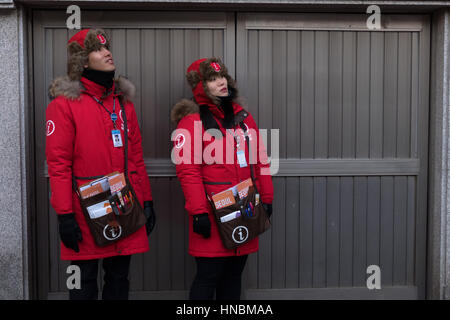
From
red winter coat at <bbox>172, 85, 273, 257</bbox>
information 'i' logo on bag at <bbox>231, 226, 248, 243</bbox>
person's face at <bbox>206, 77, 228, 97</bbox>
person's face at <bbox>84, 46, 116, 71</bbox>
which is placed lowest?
information 'i' logo on bag at <bbox>231, 226, 248, 243</bbox>

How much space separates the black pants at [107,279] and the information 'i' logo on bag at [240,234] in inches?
28.1

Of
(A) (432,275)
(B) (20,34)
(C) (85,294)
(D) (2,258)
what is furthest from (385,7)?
(D) (2,258)

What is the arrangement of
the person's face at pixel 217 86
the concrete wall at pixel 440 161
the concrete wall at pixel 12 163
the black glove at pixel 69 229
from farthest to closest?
the concrete wall at pixel 440 161
the concrete wall at pixel 12 163
the person's face at pixel 217 86
the black glove at pixel 69 229

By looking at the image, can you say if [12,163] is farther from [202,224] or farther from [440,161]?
[440,161]

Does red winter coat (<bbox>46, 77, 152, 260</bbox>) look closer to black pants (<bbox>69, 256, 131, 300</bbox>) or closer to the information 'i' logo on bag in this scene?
black pants (<bbox>69, 256, 131, 300</bbox>)

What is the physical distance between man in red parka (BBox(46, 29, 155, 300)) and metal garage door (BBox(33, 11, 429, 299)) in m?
0.80

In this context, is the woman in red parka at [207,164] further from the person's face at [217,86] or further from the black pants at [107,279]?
the black pants at [107,279]

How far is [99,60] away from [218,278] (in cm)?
161

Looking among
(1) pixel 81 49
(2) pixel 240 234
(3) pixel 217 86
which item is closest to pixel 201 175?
(2) pixel 240 234

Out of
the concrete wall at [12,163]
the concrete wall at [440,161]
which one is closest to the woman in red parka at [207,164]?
the concrete wall at [12,163]

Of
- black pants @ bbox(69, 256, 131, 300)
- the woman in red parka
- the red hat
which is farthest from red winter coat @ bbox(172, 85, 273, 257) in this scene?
the red hat

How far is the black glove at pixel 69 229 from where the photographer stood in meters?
3.07

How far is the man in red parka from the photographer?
3086mm

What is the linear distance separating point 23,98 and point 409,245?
3293 mm
